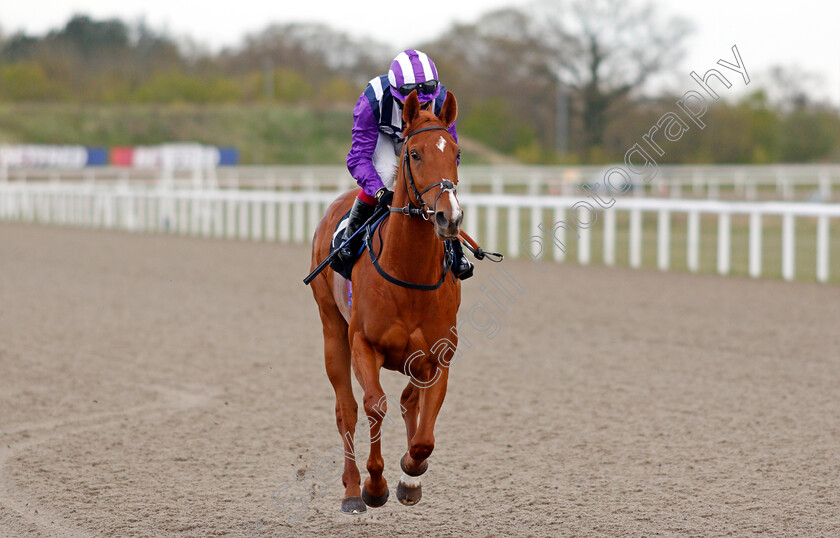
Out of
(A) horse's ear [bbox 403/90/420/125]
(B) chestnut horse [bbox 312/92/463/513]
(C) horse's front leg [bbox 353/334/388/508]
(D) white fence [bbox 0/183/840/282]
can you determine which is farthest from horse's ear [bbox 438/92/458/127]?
(D) white fence [bbox 0/183/840/282]

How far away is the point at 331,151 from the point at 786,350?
58529mm

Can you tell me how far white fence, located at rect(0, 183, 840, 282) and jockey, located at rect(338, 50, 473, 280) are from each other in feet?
31.8

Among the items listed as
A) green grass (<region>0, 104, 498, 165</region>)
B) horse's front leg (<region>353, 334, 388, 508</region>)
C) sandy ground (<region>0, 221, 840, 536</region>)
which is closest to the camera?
horse's front leg (<region>353, 334, 388, 508</region>)

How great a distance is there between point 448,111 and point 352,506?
5.53 feet

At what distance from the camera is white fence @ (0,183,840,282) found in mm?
13922

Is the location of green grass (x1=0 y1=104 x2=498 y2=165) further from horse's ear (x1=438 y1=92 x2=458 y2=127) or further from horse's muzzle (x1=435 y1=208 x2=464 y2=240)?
horse's muzzle (x1=435 y1=208 x2=464 y2=240)

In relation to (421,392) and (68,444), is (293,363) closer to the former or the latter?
(68,444)

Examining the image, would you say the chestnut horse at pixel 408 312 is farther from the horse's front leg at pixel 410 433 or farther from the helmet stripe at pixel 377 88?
the helmet stripe at pixel 377 88

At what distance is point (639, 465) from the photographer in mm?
4969

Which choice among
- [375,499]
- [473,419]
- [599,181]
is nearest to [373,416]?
[375,499]

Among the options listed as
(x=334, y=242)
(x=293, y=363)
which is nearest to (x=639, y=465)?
(x=334, y=242)

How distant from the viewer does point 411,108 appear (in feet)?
13.2

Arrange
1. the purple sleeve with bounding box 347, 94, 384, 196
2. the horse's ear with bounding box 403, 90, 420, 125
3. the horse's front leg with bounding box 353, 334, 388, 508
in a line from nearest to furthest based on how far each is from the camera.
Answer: the horse's ear with bounding box 403, 90, 420, 125 < the horse's front leg with bounding box 353, 334, 388, 508 < the purple sleeve with bounding box 347, 94, 384, 196

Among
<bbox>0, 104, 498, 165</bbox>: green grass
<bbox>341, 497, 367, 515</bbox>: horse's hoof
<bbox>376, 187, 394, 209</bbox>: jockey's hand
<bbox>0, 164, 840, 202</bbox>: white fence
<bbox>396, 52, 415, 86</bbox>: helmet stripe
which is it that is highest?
<bbox>0, 104, 498, 165</bbox>: green grass
